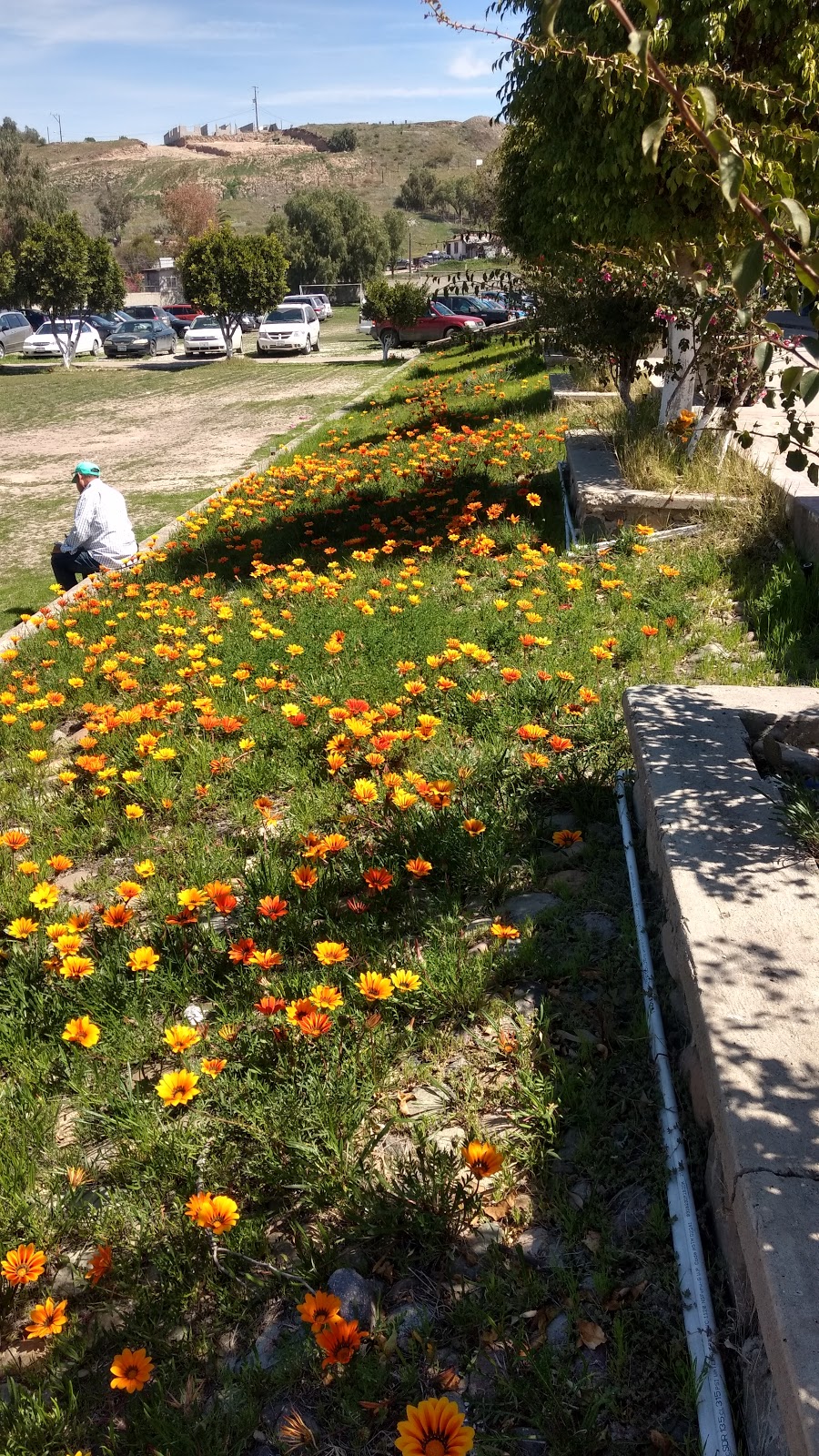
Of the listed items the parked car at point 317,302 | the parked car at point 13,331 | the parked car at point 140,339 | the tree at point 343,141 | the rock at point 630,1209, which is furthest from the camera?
the tree at point 343,141

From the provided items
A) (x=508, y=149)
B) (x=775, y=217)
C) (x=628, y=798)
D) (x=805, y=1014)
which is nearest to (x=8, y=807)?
(x=628, y=798)

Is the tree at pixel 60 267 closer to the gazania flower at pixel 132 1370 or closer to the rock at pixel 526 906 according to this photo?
the rock at pixel 526 906

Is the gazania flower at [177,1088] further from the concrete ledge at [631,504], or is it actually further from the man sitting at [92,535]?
the man sitting at [92,535]

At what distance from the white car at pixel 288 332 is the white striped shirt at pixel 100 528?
24.3 metres

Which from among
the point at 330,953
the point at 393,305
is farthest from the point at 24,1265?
the point at 393,305

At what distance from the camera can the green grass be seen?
1679 mm

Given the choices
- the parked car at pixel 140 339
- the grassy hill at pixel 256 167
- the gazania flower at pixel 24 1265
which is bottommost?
the gazania flower at pixel 24 1265

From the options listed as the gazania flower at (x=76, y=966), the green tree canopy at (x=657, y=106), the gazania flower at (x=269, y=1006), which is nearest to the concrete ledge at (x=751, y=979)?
the gazania flower at (x=269, y=1006)

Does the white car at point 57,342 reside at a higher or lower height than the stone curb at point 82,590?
higher

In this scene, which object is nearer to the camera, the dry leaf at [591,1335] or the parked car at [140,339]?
the dry leaf at [591,1335]

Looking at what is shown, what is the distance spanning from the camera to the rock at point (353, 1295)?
1.77 meters

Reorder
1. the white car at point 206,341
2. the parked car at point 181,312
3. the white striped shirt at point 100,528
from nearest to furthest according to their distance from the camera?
the white striped shirt at point 100,528 → the white car at point 206,341 → the parked car at point 181,312

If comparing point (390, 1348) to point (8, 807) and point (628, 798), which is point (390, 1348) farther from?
point (8, 807)

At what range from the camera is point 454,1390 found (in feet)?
5.41
